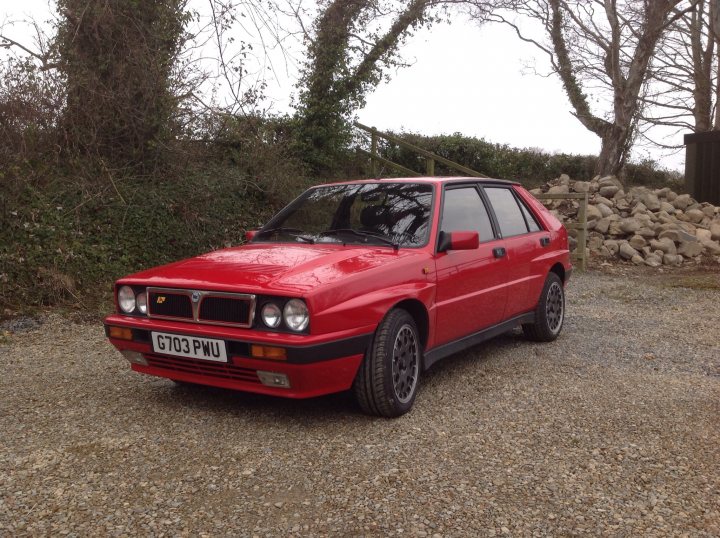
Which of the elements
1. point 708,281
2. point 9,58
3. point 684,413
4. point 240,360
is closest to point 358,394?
point 240,360

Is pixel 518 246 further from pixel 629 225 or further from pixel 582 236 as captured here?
pixel 629 225

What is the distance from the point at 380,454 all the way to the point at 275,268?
1.24 meters

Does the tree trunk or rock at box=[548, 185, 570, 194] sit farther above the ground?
the tree trunk

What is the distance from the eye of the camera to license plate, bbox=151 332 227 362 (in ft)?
12.6

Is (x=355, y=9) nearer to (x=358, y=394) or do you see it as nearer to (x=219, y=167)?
(x=219, y=167)

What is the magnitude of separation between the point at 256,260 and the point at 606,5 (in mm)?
17726

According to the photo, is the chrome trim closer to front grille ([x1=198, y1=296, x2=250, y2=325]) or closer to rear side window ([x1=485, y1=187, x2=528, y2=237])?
front grille ([x1=198, y1=296, x2=250, y2=325])

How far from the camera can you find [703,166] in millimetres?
17281

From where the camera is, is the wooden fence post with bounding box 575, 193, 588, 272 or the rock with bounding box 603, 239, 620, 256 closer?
the wooden fence post with bounding box 575, 193, 588, 272

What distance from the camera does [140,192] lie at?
378 inches

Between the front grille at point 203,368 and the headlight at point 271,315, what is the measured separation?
285 mm

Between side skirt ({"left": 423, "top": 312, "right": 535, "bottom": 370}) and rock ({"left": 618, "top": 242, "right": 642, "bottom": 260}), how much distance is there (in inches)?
305

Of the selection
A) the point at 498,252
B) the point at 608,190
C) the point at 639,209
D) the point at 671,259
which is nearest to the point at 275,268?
the point at 498,252

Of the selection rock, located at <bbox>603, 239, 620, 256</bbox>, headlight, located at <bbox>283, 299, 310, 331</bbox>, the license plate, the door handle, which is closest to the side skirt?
the door handle
